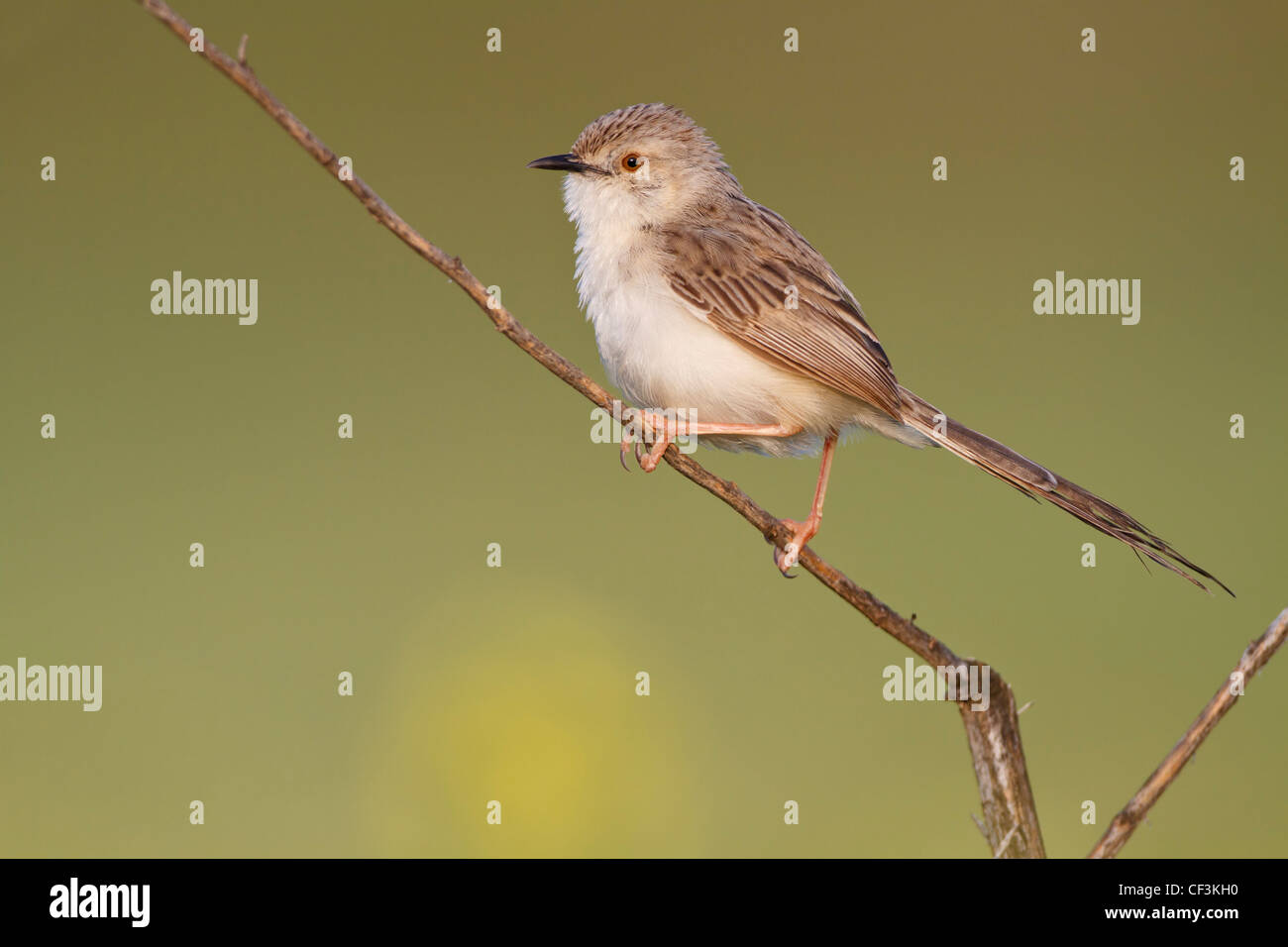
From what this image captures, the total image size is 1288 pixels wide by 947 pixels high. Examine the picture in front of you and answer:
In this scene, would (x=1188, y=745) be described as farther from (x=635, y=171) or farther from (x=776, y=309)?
(x=635, y=171)

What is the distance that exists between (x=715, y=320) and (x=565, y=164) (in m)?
0.67

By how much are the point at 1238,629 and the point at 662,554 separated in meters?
2.66

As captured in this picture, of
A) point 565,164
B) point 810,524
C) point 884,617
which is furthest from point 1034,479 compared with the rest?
point 565,164

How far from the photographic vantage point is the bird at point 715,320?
11.3ft

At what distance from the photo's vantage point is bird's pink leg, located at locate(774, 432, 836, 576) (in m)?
3.05

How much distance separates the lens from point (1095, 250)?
7707 mm

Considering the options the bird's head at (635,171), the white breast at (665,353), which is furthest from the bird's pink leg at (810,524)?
the bird's head at (635,171)

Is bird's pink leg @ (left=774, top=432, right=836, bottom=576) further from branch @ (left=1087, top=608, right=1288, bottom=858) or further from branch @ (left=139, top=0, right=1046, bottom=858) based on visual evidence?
branch @ (left=1087, top=608, right=1288, bottom=858)

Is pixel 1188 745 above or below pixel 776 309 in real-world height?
below

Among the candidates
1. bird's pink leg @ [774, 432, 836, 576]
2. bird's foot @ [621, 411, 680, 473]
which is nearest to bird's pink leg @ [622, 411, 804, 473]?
bird's foot @ [621, 411, 680, 473]

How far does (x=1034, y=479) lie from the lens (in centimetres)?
329

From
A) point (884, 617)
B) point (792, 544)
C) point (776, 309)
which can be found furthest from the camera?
point (776, 309)

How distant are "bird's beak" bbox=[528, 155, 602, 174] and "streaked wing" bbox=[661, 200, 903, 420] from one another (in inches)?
13.0

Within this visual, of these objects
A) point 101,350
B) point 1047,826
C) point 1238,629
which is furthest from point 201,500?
point 1238,629
